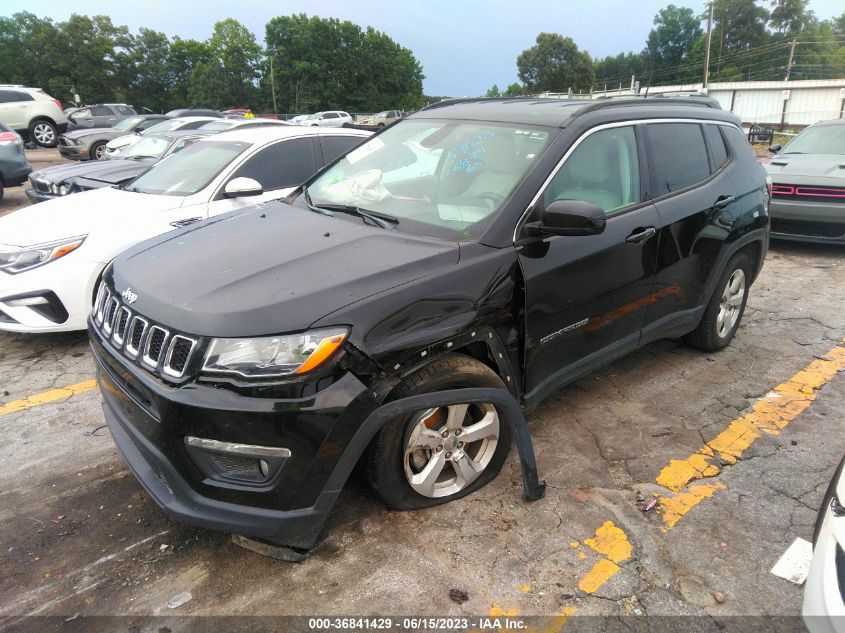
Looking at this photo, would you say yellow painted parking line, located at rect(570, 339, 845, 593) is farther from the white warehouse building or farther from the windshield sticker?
the white warehouse building

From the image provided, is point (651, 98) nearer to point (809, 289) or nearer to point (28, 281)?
point (809, 289)

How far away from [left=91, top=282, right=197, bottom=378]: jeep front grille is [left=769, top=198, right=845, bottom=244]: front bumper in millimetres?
7337

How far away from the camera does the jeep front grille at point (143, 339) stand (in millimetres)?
2109

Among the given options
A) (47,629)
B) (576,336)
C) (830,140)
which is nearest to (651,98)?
(576,336)

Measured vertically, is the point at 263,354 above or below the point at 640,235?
below

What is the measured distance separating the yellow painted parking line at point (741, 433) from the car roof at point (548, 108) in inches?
75.6

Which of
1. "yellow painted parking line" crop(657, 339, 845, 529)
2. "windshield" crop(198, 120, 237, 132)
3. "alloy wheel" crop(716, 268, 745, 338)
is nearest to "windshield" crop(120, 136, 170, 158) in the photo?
"windshield" crop(198, 120, 237, 132)

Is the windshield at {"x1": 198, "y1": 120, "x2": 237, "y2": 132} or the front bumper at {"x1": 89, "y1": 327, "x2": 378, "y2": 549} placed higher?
the windshield at {"x1": 198, "y1": 120, "x2": 237, "y2": 132}

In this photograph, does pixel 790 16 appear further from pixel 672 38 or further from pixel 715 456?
pixel 715 456

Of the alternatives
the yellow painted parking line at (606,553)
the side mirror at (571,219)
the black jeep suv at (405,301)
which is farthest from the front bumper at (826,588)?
the side mirror at (571,219)

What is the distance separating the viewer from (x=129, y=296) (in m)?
2.43

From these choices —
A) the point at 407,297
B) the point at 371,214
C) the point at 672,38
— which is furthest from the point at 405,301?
the point at 672,38

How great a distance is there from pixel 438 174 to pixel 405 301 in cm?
110

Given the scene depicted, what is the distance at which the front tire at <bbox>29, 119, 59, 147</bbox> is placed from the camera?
59.6 ft
